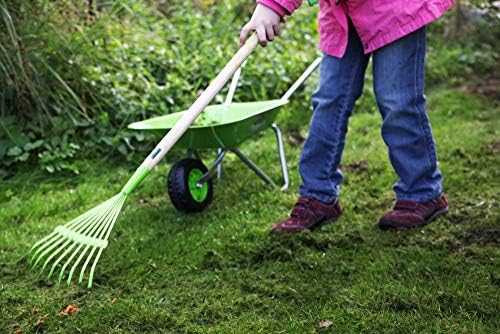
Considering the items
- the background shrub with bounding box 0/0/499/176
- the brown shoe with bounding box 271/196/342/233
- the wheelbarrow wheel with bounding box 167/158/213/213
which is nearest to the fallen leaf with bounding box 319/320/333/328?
the brown shoe with bounding box 271/196/342/233

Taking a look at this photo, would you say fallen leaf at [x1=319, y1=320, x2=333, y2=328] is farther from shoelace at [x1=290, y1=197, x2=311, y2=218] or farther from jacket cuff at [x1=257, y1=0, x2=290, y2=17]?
jacket cuff at [x1=257, y1=0, x2=290, y2=17]

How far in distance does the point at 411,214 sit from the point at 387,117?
395 millimetres

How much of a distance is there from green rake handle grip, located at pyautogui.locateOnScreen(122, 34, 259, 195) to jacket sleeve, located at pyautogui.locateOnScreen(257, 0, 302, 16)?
13cm

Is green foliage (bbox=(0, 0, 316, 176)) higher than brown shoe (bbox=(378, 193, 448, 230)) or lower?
higher

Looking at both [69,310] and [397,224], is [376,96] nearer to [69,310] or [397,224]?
[397,224]

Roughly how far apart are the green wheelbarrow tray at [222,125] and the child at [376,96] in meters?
0.33

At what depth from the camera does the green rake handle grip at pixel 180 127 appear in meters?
2.27

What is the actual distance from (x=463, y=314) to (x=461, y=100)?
2853 mm

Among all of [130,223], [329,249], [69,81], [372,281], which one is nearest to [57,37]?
[69,81]

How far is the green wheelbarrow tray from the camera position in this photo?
115 inches

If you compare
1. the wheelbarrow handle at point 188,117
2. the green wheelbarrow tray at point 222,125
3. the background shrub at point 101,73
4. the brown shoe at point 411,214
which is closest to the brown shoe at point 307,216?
the brown shoe at point 411,214

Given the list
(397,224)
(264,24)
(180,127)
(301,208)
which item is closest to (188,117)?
(180,127)

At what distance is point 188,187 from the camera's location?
2.97 m

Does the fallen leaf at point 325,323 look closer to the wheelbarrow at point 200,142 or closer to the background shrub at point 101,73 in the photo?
the wheelbarrow at point 200,142
